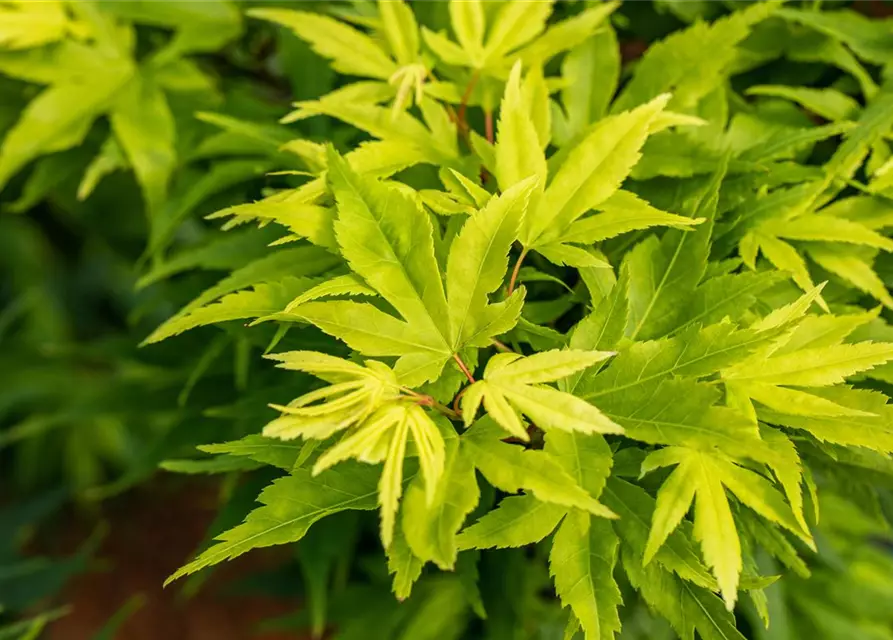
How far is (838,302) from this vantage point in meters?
0.57

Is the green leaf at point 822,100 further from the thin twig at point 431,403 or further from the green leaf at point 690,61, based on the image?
the thin twig at point 431,403

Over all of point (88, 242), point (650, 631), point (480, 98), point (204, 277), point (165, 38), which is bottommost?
point (88, 242)

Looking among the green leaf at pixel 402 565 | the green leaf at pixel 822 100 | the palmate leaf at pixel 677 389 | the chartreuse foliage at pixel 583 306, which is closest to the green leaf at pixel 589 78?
the chartreuse foliage at pixel 583 306

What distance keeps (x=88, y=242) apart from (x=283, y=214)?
112 centimetres

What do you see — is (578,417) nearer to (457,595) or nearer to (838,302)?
(838,302)

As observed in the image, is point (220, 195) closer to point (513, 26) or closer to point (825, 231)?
point (513, 26)

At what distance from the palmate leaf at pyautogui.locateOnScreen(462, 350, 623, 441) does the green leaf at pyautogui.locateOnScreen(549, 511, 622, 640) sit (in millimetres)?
74

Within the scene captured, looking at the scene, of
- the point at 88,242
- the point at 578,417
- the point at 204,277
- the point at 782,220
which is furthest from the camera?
the point at 88,242

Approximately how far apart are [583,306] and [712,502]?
18 cm

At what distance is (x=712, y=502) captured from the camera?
42cm

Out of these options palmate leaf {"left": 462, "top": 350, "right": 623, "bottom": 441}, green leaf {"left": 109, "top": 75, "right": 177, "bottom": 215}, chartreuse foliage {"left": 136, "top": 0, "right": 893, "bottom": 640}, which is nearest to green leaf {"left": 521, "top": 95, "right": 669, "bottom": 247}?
chartreuse foliage {"left": 136, "top": 0, "right": 893, "bottom": 640}

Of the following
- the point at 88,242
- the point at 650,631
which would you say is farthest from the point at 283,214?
the point at 88,242

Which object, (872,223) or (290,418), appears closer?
(290,418)

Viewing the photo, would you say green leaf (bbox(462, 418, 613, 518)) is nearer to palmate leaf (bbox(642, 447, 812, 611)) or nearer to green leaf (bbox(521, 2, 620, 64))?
palmate leaf (bbox(642, 447, 812, 611))
